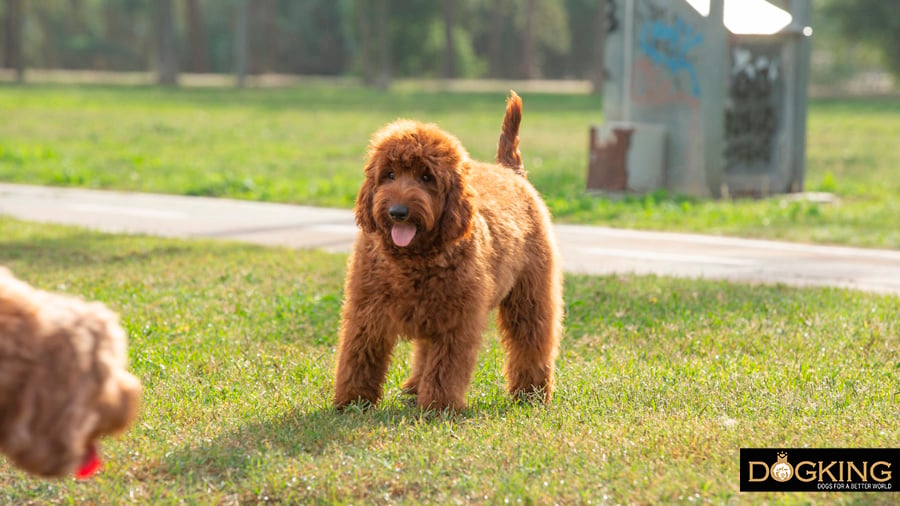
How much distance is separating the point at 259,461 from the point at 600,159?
9.45m

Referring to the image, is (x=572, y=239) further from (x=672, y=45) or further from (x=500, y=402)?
(x=500, y=402)

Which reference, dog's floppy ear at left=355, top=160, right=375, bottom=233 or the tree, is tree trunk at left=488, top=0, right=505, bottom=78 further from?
dog's floppy ear at left=355, top=160, right=375, bottom=233

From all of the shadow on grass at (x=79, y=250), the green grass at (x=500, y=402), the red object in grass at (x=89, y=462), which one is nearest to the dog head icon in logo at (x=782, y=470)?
the green grass at (x=500, y=402)

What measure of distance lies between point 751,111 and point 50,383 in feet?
38.0

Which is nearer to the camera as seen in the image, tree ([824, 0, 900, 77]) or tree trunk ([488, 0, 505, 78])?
tree ([824, 0, 900, 77])

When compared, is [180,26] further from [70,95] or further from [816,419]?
[816,419]

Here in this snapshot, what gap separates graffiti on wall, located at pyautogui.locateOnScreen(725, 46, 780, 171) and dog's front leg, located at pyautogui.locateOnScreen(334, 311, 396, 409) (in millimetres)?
8909

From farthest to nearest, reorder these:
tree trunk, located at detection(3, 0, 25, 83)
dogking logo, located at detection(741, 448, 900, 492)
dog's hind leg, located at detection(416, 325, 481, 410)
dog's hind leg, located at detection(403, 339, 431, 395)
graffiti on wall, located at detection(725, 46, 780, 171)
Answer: tree trunk, located at detection(3, 0, 25, 83) → graffiti on wall, located at detection(725, 46, 780, 171) → dog's hind leg, located at detection(403, 339, 431, 395) → dog's hind leg, located at detection(416, 325, 481, 410) → dogking logo, located at detection(741, 448, 900, 492)

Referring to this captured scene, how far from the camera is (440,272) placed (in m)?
4.89

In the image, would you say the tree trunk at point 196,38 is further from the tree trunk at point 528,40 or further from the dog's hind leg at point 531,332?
the dog's hind leg at point 531,332

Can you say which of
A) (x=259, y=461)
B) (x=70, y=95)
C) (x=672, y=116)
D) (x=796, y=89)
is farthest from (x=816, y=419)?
(x=70, y=95)

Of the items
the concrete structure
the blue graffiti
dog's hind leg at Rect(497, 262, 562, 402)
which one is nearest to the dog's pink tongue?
dog's hind leg at Rect(497, 262, 562, 402)

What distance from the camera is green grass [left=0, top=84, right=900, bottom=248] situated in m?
12.0

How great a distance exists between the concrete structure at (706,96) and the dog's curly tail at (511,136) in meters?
7.29
